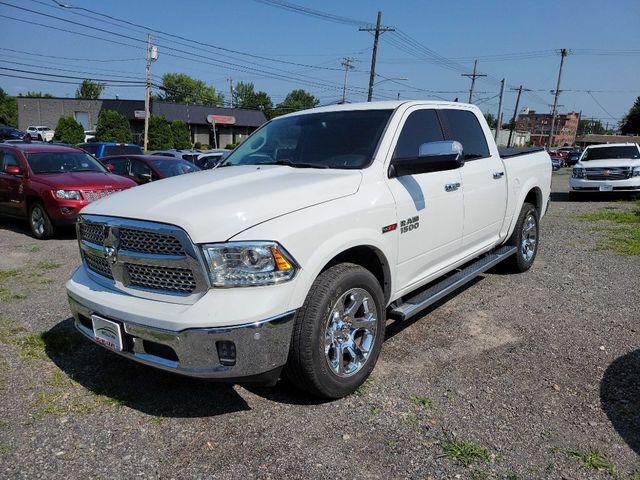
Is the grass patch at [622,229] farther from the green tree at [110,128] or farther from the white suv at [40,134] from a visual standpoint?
the white suv at [40,134]

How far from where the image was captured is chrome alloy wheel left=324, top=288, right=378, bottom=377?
9.91 ft

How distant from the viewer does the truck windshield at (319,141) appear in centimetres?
367

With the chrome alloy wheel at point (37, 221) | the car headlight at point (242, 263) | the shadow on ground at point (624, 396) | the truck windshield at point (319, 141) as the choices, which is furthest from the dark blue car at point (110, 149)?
the shadow on ground at point (624, 396)

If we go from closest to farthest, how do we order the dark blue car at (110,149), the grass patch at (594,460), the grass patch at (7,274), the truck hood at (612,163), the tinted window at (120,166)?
1. the grass patch at (594,460)
2. the grass patch at (7,274)
3. the tinted window at (120,166)
4. the truck hood at (612,163)
5. the dark blue car at (110,149)

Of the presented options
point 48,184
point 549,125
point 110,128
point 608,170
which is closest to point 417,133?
point 48,184

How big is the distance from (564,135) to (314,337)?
162163 mm

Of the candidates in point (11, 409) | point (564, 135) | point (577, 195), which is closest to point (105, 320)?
point (11, 409)

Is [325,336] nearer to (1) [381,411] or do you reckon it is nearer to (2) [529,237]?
(1) [381,411]

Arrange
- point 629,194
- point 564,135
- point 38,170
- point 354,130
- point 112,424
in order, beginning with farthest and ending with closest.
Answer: point 564,135
point 629,194
point 38,170
point 354,130
point 112,424

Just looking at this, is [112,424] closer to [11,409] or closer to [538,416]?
[11,409]

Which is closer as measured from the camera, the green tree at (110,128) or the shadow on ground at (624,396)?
the shadow on ground at (624,396)

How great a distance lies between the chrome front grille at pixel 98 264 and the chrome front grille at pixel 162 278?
248mm

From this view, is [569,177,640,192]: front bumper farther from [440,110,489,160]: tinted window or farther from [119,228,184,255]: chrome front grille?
[119,228,184,255]: chrome front grille

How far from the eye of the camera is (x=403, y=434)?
285cm
